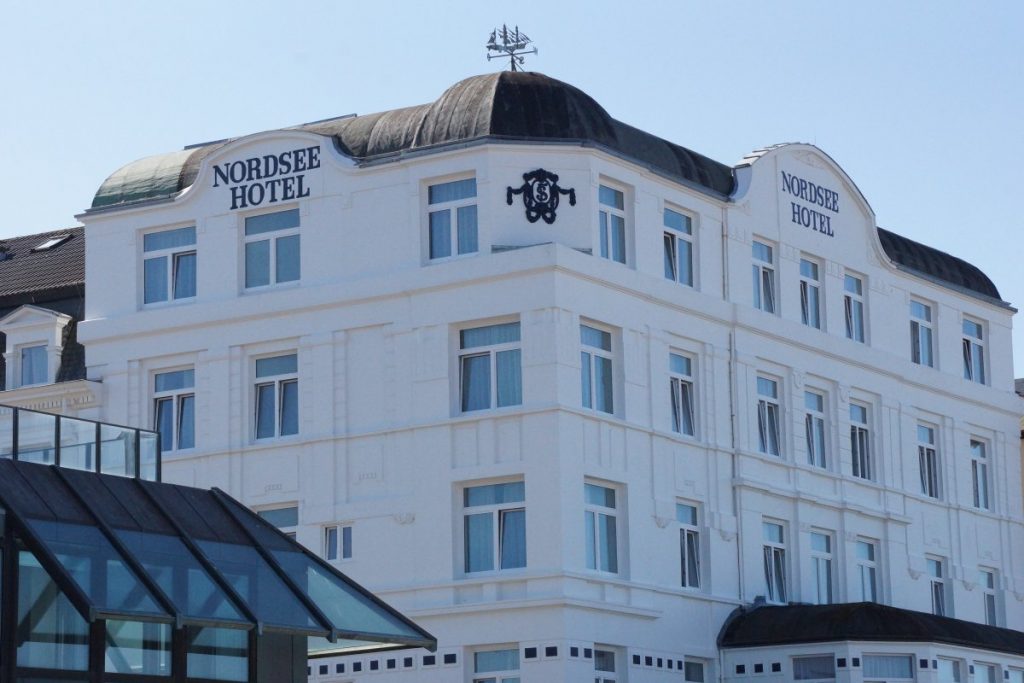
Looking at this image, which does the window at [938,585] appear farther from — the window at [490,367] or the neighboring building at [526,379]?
the window at [490,367]

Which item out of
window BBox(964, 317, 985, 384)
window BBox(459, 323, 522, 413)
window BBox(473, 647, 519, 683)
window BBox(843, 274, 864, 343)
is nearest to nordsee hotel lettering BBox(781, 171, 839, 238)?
window BBox(843, 274, 864, 343)

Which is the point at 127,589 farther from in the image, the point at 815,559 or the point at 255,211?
the point at 815,559

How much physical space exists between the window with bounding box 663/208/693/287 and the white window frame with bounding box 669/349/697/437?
1.52 meters

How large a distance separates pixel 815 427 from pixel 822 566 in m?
2.94

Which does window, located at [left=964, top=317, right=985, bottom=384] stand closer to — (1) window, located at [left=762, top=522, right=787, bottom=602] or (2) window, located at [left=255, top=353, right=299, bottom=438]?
(1) window, located at [left=762, top=522, right=787, bottom=602]

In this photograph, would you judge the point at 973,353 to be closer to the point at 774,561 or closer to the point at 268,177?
the point at 774,561

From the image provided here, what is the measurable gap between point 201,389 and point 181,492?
47.5ft

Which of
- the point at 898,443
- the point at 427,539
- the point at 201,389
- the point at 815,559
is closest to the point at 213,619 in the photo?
the point at 427,539

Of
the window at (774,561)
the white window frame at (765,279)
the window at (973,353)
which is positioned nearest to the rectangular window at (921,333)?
the window at (973,353)

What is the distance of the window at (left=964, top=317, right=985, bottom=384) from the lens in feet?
189

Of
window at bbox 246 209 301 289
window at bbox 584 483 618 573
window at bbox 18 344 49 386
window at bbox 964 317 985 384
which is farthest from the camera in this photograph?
window at bbox 964 317 985 384

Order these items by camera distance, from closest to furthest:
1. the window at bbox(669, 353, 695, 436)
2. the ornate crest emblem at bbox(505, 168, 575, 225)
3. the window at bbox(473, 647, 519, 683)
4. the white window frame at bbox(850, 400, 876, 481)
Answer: the window at bbox(473, 647, 519, 683)
the ornate crest emblem at bbox(505, 168, 575, 225)
the window at bbox(669, 353, 695, 436)
the white window frame at bbox(850, 400, 876, 481)

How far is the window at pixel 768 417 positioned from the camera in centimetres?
4962

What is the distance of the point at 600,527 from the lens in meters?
44.9
